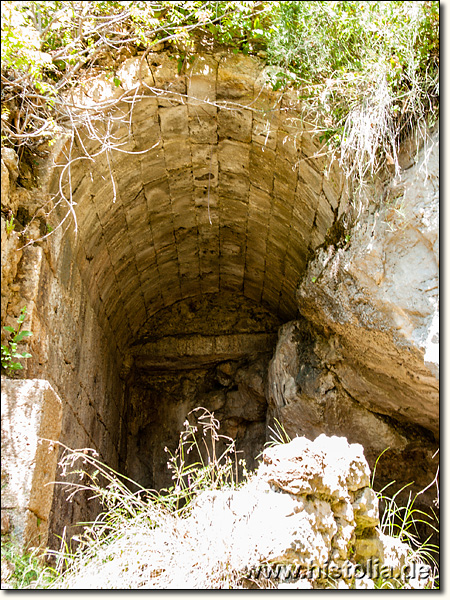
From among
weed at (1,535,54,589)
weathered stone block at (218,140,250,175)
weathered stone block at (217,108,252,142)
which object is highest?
weathered stone block at (217,108,252,142)

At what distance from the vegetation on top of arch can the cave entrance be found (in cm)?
378

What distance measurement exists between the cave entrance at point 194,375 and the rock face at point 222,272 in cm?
3

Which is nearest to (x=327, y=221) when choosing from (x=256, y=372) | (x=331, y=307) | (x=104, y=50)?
(x=331, y=307)

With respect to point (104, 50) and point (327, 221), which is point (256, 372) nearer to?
Answer: point (327, 221)

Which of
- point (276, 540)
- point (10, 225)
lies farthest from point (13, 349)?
point (276, 540)

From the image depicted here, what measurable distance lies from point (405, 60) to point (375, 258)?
4.22ft

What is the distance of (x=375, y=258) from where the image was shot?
3887 mm

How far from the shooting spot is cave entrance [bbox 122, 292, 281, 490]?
7.17 meters

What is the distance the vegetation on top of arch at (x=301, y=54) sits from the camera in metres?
3.53

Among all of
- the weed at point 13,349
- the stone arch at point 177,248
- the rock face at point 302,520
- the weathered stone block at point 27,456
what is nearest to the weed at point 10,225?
the stone arch at point 177,248

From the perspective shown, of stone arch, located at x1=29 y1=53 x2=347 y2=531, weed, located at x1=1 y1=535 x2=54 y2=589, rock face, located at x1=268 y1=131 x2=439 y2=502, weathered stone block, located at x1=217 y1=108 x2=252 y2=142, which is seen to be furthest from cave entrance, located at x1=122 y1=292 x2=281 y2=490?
weed, located at x1=1 y1=535 x2=54 y2=589

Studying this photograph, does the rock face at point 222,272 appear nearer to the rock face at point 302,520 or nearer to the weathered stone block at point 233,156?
the weathered stone block at point 233,156

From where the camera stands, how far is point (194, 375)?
767cm

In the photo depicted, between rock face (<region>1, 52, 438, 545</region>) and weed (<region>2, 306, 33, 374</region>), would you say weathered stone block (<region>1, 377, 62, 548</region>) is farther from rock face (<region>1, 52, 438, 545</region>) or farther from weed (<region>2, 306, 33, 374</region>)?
rock face (<region>1, 52, 438, 545</region>)
